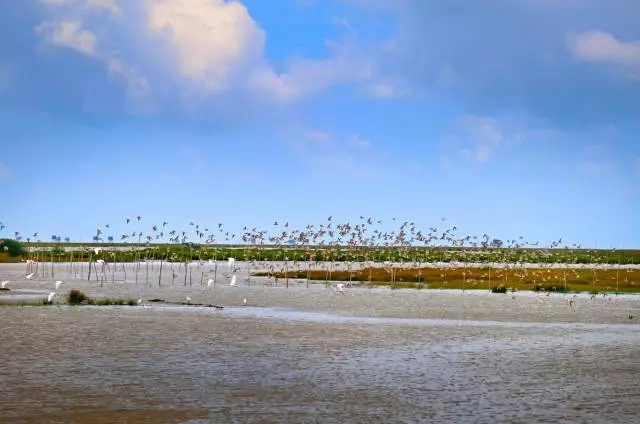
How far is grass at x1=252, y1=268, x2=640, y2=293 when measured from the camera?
2285 inches

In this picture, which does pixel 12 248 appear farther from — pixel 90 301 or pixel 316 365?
pixel 316 365

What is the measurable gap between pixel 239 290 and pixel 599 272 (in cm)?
3430

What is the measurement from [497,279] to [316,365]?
44981 mm

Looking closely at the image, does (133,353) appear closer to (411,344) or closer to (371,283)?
(411,344)

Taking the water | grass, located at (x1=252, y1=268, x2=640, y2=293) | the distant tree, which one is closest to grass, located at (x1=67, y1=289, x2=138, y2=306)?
the water

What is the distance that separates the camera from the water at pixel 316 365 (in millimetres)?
17547

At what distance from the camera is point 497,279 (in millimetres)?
66500

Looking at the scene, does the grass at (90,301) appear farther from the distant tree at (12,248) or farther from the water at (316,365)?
the distant tree at (12,248)

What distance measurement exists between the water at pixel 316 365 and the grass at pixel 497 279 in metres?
17.3

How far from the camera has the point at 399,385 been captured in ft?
67.3

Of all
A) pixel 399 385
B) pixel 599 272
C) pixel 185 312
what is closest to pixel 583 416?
pixel 399 385

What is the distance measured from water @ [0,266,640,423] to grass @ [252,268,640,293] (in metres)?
17.3

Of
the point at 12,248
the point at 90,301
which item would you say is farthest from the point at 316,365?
the point at 12,248

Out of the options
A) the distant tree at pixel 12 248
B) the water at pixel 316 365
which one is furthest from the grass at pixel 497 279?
the distant tree at pixel 12 248
